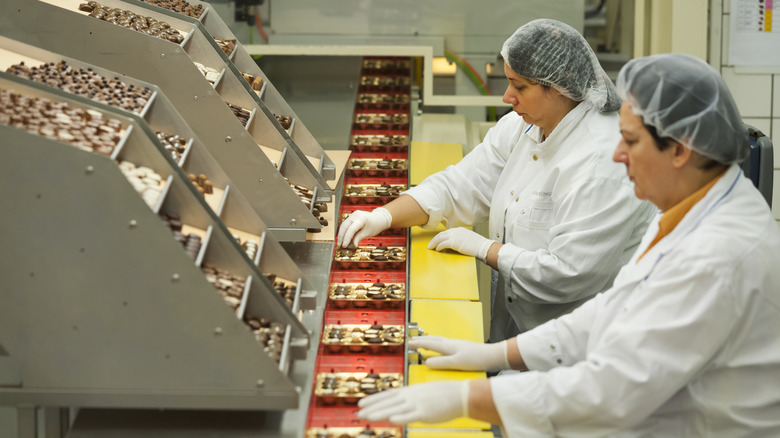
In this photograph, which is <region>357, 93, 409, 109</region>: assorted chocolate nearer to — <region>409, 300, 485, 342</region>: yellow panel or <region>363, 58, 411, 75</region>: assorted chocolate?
<region>363, 58, 411, 75</region>: assorted chocolate

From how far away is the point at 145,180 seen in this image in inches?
72.3

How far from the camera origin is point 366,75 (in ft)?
15.3

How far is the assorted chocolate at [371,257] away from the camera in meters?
2.71

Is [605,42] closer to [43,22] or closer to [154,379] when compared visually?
[43,22]

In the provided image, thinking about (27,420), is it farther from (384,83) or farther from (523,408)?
(384,83)

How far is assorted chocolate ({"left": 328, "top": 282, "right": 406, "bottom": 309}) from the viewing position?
2453 millimetres

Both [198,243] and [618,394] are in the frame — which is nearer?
[618,394]

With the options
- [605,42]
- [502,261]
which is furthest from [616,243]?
[605,42]

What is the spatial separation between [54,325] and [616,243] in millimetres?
1607

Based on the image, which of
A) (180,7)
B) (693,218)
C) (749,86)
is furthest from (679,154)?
(749,86)

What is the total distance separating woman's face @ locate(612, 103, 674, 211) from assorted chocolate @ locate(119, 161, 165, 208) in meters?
1.03

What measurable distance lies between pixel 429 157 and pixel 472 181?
632 mm

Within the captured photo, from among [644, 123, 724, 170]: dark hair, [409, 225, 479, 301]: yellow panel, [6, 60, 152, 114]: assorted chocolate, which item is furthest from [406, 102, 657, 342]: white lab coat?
[6, 60, 152, 114]: assorted chocolate

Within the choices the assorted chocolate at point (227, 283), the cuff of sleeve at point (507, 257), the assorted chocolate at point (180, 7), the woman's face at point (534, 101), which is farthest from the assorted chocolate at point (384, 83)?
the assorted chocolate at point (227, 283)
